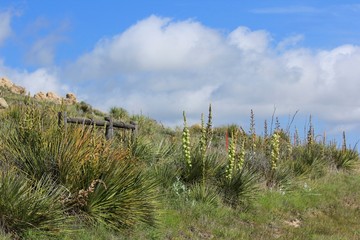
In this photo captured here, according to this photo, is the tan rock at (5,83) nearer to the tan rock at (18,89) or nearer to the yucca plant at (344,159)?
the tan rock at (18,89)

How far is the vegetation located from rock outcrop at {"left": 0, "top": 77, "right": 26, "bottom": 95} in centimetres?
3014

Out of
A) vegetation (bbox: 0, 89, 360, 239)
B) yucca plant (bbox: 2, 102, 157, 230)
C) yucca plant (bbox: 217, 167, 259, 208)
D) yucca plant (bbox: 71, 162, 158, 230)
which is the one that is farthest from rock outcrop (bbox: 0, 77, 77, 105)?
yucca plant (bbox: 71, 162, 158, 230)

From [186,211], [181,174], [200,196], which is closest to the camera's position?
[186,211]

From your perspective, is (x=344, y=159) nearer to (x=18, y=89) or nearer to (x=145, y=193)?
(x=145, y=193)

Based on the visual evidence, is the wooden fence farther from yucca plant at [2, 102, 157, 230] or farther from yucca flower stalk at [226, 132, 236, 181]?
yucca flower stalk at [226, 132, 236, 181]

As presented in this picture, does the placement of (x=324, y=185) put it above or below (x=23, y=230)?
above

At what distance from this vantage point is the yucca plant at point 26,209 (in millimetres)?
8211

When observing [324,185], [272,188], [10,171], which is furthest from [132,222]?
[324,185]

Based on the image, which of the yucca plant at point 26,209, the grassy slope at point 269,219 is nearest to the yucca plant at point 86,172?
the grassy slope at point 269,219

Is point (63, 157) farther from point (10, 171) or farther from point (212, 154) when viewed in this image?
point (212, 154)

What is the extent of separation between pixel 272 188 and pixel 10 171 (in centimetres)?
859

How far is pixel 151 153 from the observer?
14.3 metres

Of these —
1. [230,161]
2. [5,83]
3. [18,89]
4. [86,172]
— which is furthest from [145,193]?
[5,83]

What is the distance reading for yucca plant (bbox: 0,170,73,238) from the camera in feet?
26.9
